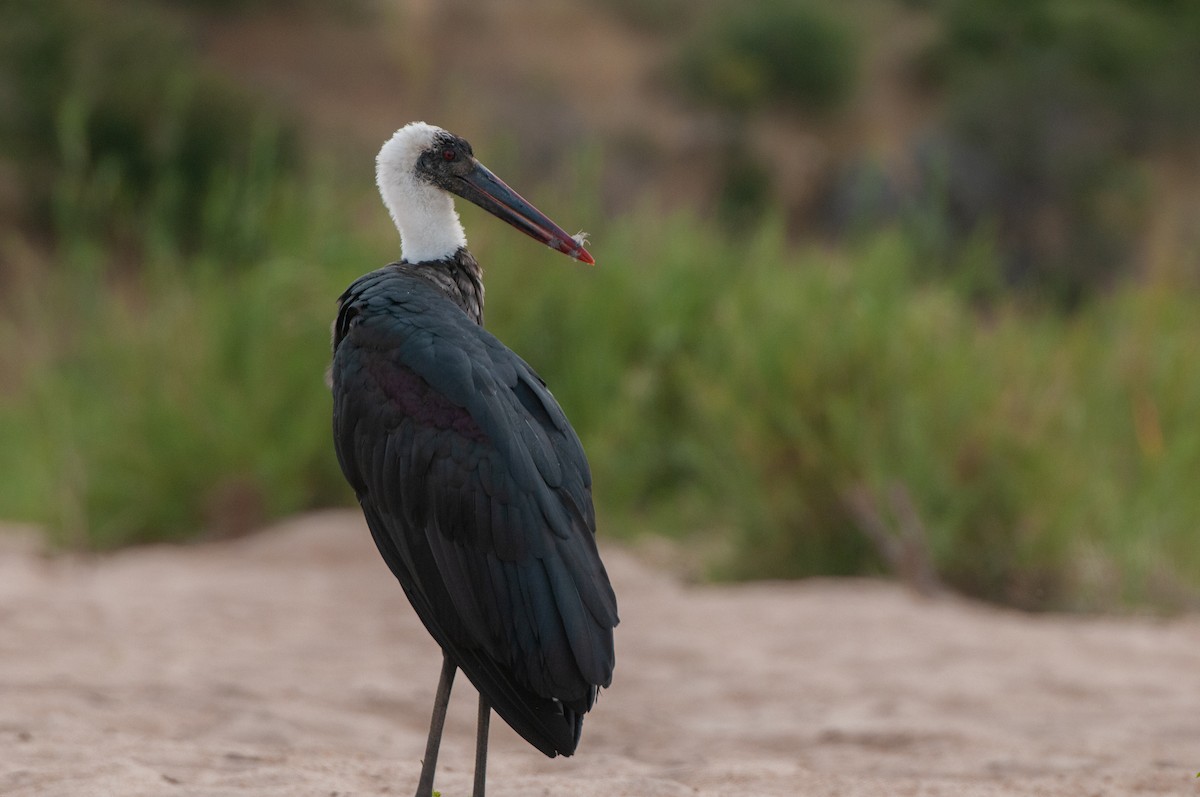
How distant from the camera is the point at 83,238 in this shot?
7.39 m

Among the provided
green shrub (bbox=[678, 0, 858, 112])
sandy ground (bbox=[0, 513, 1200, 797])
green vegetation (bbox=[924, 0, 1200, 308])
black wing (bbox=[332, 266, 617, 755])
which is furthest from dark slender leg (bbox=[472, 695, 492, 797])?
green shrub (bbox=[678, 0, 858, 112])

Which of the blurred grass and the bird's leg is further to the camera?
the blurred grass

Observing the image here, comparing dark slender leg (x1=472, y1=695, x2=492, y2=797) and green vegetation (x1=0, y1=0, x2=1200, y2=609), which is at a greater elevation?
green vegetation (x1=0, y1=0, x2=1200, y2=609)

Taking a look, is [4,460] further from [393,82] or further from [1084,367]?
[393,82]

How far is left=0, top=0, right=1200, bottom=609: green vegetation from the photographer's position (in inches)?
248

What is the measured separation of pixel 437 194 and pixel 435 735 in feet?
4.48

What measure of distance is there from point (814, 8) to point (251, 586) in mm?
23438

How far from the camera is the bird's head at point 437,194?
3.80 meters

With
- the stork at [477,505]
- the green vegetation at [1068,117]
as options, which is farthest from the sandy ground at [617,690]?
the green vegetation at [1068,117]

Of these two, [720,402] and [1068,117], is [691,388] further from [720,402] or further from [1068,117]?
[1068,117]

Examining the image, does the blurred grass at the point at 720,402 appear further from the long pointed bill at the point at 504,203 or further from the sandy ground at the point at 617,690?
the long pointed bill at the point at 504,203

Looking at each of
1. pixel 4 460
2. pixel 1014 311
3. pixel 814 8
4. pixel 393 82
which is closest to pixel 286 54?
pixel 393 82

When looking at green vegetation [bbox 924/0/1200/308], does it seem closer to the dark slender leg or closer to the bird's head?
the bird's head

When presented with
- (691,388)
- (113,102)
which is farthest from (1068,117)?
(691,388)
